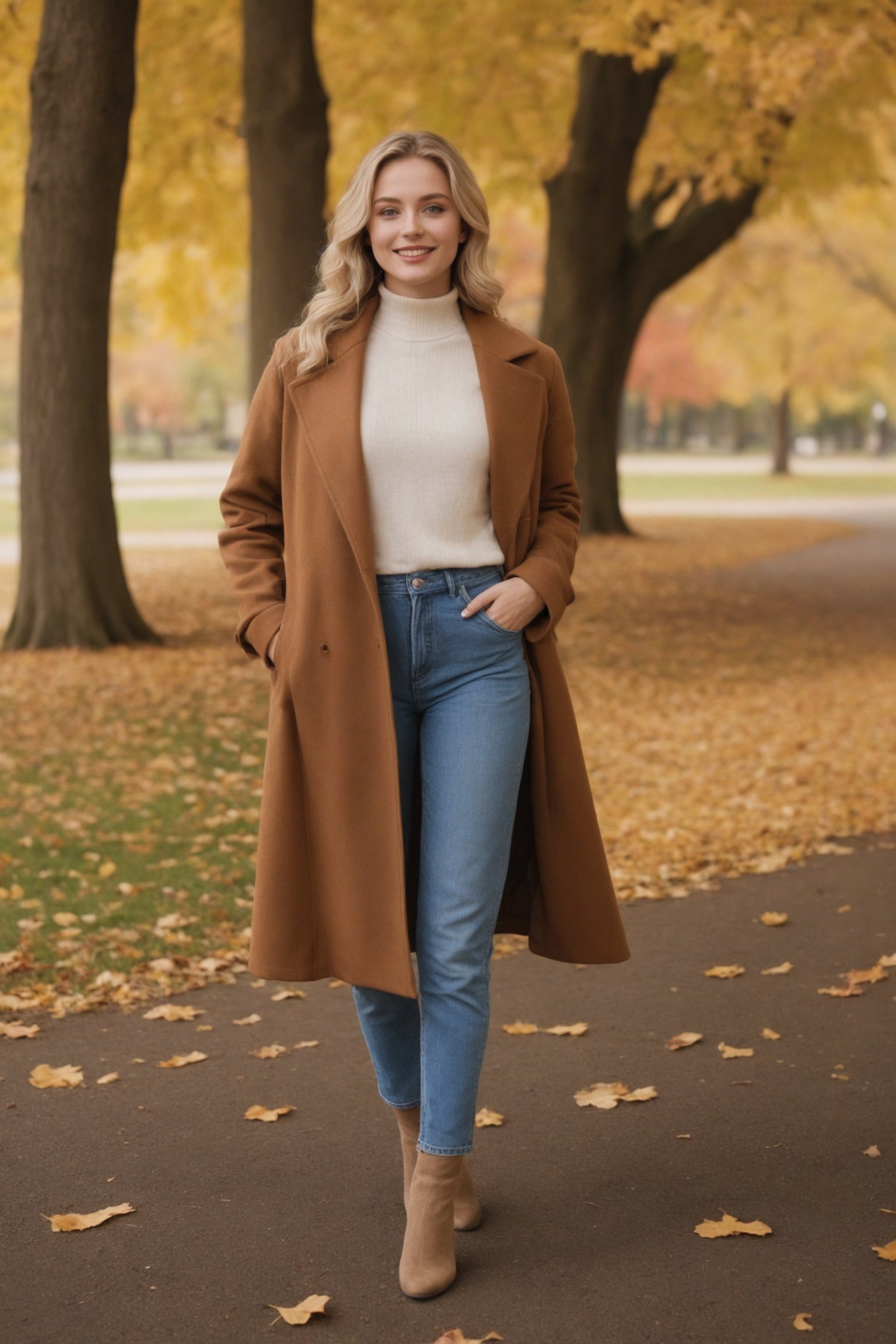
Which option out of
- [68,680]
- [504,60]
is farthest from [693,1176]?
[504,60]

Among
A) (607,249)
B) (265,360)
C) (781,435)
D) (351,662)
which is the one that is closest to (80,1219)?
(351,662)

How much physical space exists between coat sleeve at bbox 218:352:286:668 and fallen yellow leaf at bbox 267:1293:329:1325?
4.29ft

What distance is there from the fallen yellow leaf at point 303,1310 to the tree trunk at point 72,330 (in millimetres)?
9077

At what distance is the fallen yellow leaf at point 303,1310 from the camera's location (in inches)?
119

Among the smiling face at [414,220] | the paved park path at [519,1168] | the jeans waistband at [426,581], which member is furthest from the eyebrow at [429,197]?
the paved park path at [519,1168]

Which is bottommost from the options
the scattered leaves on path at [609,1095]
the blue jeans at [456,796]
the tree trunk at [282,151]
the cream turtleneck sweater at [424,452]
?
the scattered leaves on path at [609,1095]

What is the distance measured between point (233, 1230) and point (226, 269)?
19819 millimetres

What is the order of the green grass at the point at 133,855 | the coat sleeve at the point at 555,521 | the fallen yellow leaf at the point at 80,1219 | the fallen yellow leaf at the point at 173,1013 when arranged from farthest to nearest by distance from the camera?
1. the green grass at the point at 133,855
2. the fallen yellow leaf at the point at 173,1013
3. the fallen yellow leaf at the point at 80,1219
4. the coat sleeve at the point at 555,521

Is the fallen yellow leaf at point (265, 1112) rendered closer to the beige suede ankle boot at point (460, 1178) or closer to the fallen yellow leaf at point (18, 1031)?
the beige suede ankle boot at point (460, 1178)

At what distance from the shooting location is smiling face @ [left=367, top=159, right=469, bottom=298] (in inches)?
125

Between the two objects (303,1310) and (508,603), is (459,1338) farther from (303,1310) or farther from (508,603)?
(508,603)

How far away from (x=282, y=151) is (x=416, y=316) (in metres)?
10.0

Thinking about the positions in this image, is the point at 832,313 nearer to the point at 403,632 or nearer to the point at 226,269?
the point at 226,269

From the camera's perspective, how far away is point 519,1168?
12.3 feet
